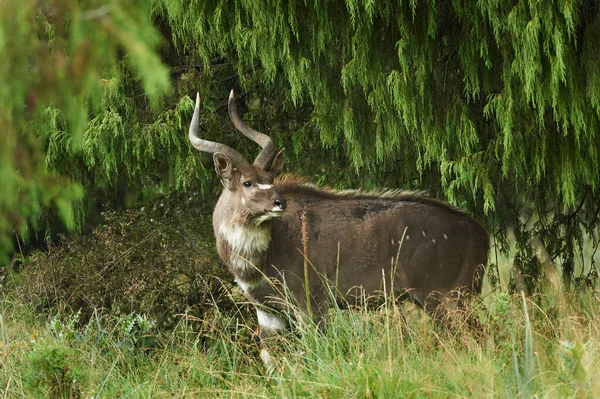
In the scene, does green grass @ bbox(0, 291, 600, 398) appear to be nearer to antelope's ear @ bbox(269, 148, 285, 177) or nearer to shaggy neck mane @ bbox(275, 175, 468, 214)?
shaggy neck mane @ bbox(275, 175, 468, 214)

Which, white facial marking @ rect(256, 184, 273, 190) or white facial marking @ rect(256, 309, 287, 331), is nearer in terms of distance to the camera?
white facial marking @ rect(256, 184, 273, 190)

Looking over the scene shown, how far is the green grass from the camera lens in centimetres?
513

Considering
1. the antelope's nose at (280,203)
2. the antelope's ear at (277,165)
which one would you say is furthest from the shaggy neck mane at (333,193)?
the antelope's nose at (280,203)

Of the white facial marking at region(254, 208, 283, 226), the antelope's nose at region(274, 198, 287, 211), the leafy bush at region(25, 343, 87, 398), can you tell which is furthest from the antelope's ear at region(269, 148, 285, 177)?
the leafy bush at region(25, 343, 87, 398)

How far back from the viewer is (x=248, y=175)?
755 cm

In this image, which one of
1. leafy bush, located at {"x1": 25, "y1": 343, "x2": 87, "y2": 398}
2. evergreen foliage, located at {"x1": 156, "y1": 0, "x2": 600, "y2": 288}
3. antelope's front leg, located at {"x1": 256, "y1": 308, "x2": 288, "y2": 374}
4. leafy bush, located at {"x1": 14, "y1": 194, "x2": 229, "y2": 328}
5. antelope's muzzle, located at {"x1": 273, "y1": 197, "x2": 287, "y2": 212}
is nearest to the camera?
leafy bush, located at {"x1": 25, "y1": 343, "x2": 87, "y2": 398}

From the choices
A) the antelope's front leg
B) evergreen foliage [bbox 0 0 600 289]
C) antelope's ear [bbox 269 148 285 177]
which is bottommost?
the antelope's front leg

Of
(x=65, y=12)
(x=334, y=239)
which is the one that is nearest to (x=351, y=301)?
(x=334, y=239)

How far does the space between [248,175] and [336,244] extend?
0.95 meters

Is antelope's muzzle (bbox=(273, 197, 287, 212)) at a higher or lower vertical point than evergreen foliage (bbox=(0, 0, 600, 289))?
lower

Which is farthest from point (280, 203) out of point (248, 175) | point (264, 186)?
point (248, 175)

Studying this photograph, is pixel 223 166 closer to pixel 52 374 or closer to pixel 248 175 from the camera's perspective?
pixel 248 175

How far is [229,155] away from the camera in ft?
25.0

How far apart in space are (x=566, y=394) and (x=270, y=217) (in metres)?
3.05
